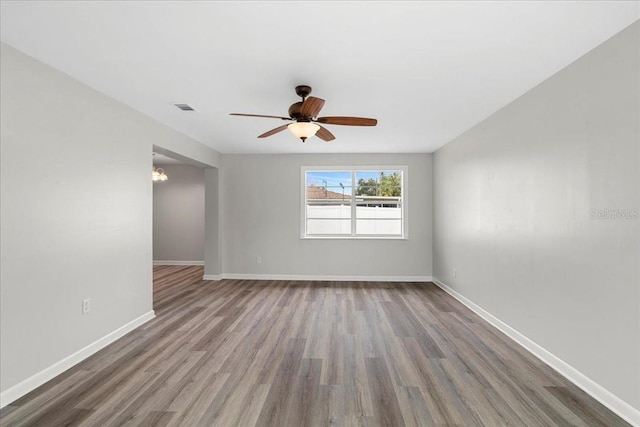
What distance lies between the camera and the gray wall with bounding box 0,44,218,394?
7.04 ft

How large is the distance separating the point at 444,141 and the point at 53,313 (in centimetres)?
516

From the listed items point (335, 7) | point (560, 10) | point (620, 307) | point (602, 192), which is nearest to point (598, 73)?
point (560, 10)

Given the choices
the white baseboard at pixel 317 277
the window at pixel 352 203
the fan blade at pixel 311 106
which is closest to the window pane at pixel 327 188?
the window at pixel 352 203

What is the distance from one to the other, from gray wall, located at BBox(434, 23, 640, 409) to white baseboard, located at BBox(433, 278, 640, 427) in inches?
1.6

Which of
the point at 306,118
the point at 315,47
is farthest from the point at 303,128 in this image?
the point at 315,47

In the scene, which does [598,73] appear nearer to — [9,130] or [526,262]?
[526,262]

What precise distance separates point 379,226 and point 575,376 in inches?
156

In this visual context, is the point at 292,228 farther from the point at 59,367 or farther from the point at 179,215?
the point at 59,367

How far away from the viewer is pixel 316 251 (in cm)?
596

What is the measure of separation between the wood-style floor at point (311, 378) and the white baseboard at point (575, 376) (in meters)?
0.06

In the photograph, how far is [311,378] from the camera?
2.37m

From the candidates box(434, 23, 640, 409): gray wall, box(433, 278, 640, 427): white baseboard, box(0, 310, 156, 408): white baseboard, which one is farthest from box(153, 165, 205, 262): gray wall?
box(433, 278, 640, 427): white baseboard

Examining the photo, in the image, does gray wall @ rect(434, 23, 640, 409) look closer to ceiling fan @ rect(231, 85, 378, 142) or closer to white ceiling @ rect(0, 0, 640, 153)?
white ceiling @ rect(0, 0, 640, 153)

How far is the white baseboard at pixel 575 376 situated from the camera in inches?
74.5
